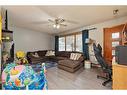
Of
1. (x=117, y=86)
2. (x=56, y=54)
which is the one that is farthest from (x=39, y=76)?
(x=56, y=54)

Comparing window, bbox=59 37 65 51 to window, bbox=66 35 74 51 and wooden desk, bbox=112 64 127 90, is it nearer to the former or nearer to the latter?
window, bbox=66 35 74 51

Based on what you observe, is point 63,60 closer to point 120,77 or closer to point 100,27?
point 100,27

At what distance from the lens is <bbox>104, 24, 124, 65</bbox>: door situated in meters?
4.53

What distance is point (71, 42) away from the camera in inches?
294

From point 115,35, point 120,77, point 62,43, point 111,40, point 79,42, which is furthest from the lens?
point 62,43

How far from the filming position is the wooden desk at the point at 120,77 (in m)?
2.04

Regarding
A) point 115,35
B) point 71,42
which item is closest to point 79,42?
point 71,42

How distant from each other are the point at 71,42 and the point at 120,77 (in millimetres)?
5447

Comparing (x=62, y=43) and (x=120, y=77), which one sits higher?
(x=62, y=43)

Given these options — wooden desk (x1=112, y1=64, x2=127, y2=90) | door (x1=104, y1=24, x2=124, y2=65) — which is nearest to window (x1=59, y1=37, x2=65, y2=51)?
door (x1=104, y1=24, x2=124, y2=65)

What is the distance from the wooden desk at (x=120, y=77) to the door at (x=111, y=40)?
8.63 ft

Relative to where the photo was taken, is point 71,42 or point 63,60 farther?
point 71,42

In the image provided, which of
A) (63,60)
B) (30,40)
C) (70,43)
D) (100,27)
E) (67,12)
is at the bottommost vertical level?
(63,60)
